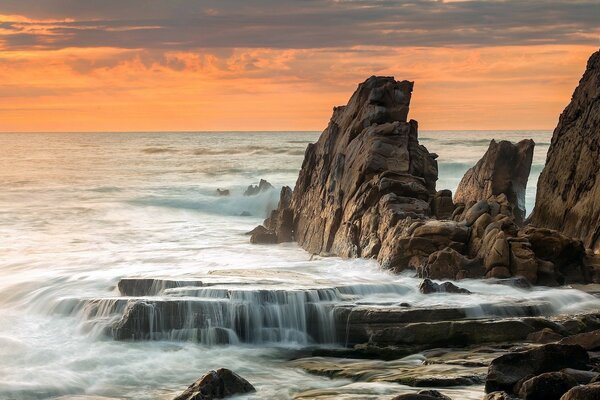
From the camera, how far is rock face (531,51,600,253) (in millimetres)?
32562

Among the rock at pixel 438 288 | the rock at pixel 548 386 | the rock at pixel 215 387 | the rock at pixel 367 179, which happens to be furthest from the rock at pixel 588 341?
the rock at pixel 367 179

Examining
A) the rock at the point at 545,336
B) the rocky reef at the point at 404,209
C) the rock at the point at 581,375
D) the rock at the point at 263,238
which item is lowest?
the rock at the point at 545,336

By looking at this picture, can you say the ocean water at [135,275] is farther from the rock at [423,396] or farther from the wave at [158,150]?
the wave at [158,150]

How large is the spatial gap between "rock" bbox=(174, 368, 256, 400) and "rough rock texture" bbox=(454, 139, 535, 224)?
2151 centimetres

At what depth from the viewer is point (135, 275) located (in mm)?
31438

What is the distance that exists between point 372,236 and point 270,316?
28.3 feet

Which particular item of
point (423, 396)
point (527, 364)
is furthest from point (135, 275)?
point (423, 396)

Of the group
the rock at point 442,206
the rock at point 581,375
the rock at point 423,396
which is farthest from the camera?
the rock at point 442,206

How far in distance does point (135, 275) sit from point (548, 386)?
688 inches

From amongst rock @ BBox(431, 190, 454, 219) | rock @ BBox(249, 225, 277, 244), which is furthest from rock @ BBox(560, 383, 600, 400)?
rock @ BBox(249, 225, 277, 244)

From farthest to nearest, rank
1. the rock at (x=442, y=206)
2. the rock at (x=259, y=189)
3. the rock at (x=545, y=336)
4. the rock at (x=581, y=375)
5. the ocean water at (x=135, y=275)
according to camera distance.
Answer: the rock at (x=259, y=189) < the rock at (x=442, y=206) < the rock at (x=545, y=336) < the ocean water at (x=135, y=275) < the rock at (x=581, y=375)

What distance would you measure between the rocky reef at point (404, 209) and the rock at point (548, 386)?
11792 mm

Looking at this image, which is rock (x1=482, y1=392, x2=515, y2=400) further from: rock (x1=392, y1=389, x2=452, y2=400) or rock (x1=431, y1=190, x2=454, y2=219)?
rock (x1=431, y1=190, x2=454, y2=219)

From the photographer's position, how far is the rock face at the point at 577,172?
32562 mm
